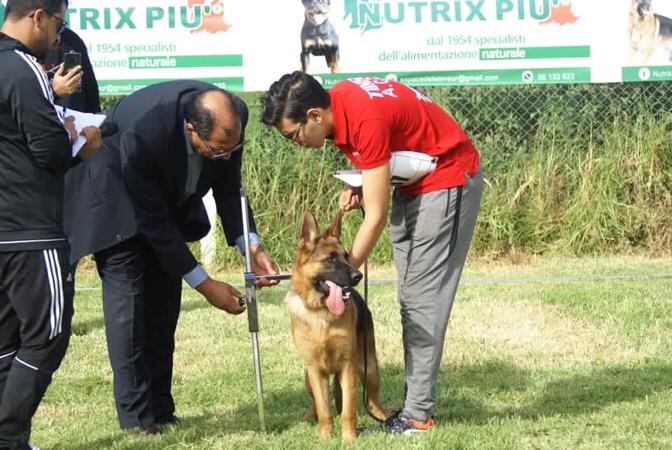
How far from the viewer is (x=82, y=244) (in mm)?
5469

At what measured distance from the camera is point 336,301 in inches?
213

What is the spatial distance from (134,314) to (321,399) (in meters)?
1.07

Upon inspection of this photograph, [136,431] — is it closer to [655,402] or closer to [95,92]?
[95,92]

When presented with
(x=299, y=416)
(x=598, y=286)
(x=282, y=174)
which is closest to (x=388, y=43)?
(x=282, y=174)

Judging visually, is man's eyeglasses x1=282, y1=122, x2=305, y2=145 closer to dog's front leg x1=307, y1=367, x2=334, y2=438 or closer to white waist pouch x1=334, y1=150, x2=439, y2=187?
white waist pouch x1=334, y1=150, x2=439, y2=187

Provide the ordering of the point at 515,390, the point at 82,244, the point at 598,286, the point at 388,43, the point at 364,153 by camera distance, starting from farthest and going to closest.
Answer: the point at 388,43 → the point at 598,286 → the point at 515,390 → the point at 82,244 → the point at 364,153

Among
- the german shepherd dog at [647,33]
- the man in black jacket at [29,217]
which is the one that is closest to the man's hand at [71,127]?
the man in black jacket at [29,217]

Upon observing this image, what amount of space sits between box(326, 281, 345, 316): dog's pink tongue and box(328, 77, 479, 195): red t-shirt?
0.60 metres

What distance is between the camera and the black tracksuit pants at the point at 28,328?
449 cm

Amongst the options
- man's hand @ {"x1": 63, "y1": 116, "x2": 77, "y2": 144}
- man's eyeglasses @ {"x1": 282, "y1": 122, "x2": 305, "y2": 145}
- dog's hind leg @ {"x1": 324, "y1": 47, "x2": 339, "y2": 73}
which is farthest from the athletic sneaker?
dog's hind leg @ {"x1": 324, "y1": 47, "x2": 339, "y2": 73}

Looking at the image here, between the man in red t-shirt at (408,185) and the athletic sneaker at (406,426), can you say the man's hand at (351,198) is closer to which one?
the man in red t-shirt at (408,185)

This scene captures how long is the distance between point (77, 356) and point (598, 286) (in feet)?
15.6

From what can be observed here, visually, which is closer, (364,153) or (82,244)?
(364,153)

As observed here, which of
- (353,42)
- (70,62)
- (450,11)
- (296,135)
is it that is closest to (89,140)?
(70,62)
